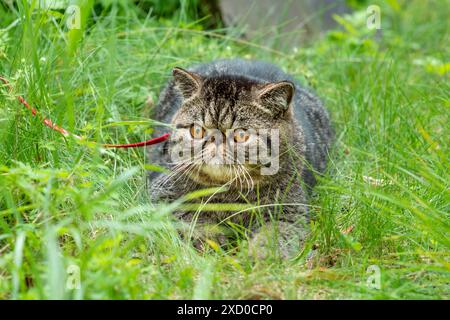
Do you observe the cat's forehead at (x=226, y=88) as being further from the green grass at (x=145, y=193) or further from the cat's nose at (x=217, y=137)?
the green grass at (x=145, y=193)

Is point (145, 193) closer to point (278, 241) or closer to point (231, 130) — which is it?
point (231, 130)

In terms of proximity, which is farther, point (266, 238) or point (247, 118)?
point (247, 118)

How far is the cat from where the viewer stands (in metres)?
3.23

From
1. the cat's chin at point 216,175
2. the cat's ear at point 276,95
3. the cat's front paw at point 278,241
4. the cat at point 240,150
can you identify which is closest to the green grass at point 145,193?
the cat's front paw at point 278,241

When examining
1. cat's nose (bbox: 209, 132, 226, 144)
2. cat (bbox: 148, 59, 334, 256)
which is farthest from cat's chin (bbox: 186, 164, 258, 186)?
cat's nose (bbox: 209, 132, 226, 144)

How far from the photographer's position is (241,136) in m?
3.26

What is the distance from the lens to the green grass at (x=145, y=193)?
239 cm

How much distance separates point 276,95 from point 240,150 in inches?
14.6

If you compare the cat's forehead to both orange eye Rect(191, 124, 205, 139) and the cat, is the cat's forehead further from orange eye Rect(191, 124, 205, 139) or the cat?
orange eye Rect(191, 124, 205, 139)

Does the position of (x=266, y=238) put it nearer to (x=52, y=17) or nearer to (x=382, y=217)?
(x=382, y=217)

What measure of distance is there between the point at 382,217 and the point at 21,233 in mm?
1625

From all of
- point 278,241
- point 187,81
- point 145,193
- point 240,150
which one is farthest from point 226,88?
point 278,241

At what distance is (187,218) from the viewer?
11.1 feet
